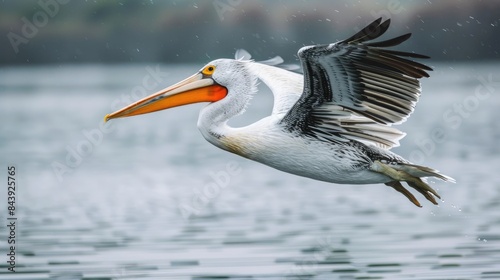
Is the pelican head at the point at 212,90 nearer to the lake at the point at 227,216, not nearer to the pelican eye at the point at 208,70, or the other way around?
the pelican eye at the point at 208,70

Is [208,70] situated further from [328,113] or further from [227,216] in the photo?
[227,216]

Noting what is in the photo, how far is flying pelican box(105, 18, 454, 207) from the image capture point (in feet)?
24.7

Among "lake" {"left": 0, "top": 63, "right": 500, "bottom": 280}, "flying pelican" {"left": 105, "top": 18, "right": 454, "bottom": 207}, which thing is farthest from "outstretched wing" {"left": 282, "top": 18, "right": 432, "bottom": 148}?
"lake" {"left": 0, "top": 63, "right": 500, "bottom": 280}

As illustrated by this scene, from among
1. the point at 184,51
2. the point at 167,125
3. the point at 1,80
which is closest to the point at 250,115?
the point at 167,125

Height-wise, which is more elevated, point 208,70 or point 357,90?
point 208,70

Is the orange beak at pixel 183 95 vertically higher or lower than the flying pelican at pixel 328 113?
higher

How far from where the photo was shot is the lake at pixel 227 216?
10.1m

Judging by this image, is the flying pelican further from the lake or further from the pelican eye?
the lake

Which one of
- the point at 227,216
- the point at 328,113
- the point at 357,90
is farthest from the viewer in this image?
the point at 227,216

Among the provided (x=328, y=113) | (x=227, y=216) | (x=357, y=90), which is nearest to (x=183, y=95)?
(x=328, y=113)

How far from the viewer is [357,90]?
777cm

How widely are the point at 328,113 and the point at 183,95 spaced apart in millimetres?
1244

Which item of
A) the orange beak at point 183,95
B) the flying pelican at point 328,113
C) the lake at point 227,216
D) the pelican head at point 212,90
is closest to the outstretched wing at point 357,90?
the flying pelican at point 328,113

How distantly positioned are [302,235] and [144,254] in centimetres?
197
